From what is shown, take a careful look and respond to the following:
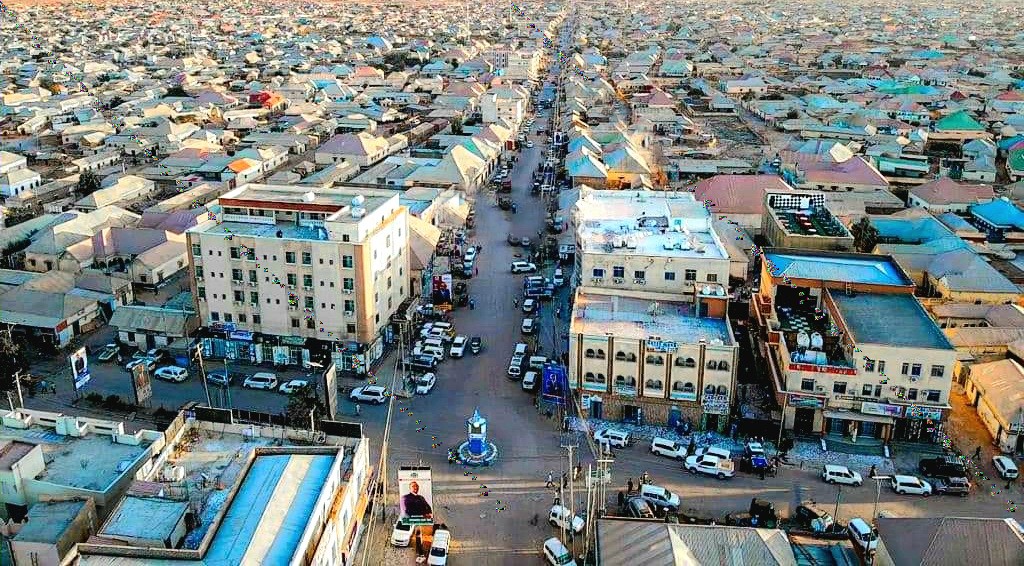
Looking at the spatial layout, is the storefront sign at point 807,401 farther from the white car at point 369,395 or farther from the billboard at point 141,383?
the billboard at point 141,383

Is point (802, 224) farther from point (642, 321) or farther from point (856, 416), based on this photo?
point (856, 416)

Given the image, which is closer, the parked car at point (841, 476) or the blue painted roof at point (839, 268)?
the parked car at point (841, 476)

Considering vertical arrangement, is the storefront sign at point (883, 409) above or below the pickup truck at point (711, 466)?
above

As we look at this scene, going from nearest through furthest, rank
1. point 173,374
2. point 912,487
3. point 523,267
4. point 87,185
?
1. point 912,487
2. point 173,374
3. point 523,267
4. point 87,185

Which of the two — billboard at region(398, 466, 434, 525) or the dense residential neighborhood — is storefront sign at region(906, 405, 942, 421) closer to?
the dense residential neighborhood

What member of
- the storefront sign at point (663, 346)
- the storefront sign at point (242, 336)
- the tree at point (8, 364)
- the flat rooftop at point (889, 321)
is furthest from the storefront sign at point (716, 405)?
the tree at point (8, 364)

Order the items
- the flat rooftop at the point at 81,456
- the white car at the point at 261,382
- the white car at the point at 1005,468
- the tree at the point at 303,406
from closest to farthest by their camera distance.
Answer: the flat rooftop at the point at 81,456, the white car at the point at 1005,468, the tree at the point at 303,406, the white car at the point at 261,382

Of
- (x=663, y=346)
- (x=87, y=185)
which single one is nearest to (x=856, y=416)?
(x=663, y=346)

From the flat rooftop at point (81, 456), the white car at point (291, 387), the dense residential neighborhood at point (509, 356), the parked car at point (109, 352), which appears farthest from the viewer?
the parked car at point (109, 352)
